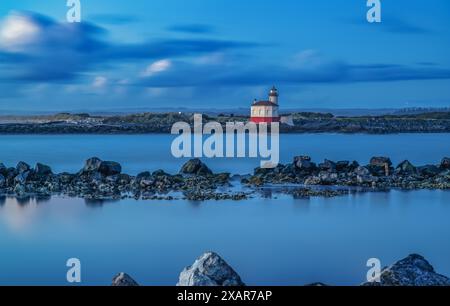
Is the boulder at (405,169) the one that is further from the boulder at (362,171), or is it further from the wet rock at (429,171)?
the boulder at (362,171)

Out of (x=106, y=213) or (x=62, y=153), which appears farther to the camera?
(x=62, y=153)

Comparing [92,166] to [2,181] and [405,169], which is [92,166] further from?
[405,169]

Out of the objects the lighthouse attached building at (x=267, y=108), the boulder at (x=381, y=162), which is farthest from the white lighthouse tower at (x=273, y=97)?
the boulder at (x=381, y=162)

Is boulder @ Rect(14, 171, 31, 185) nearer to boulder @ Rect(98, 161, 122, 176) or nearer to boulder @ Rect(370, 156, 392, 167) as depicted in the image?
boulder @ Rect(98, 161, 122, 176)

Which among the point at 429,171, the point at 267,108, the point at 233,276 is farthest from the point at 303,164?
the point at 267,108

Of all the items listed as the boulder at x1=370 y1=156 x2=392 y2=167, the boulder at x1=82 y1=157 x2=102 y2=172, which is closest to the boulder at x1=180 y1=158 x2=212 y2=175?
the boulder at x1=82 y1=157 x2=102 y2=172

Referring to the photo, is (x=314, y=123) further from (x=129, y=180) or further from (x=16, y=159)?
(x=129, y=180)
